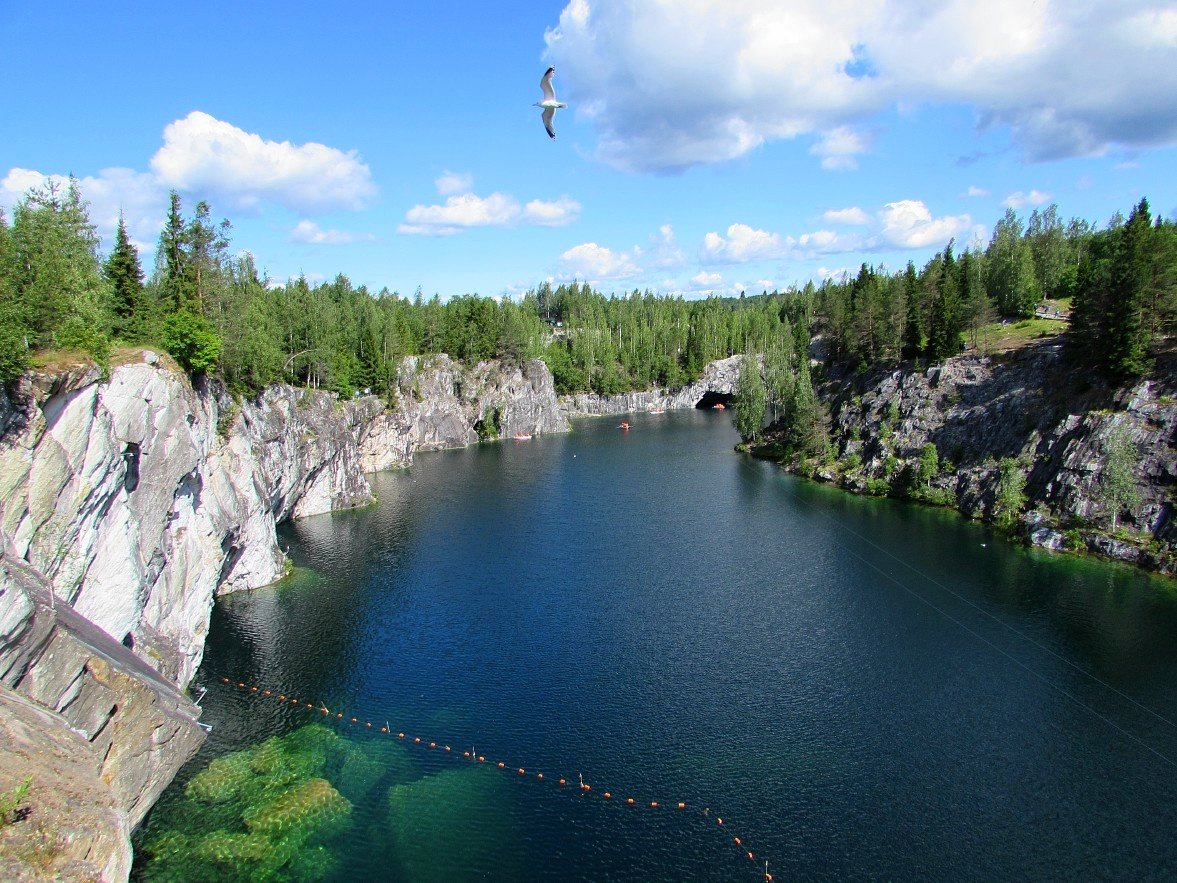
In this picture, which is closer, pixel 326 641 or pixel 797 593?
pixel 326 641

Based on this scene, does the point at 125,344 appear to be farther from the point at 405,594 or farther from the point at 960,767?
the point at 960,767

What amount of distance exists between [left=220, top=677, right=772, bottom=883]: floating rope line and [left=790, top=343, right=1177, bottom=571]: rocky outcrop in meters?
44.6

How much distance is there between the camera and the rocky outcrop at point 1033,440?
5562cm

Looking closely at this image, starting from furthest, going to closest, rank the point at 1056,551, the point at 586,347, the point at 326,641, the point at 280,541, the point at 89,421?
the point at 586,347 → the point at 280,541 → the point at 1056,551 → the point at 326,641 → the point at 89,421

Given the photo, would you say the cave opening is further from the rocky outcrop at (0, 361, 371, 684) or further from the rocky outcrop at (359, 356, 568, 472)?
the rocky outcrop at (0, 361, 371, 684)

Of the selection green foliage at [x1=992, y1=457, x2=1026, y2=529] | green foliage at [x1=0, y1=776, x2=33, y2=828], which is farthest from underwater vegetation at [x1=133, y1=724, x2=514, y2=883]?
green foliage at [x1=992, y1=457, x2=1026, y2=529]

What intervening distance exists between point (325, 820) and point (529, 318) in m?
151

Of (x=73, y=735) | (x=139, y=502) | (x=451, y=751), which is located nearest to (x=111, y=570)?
(x=139, y=502)

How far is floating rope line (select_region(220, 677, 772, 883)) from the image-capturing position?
26.9m

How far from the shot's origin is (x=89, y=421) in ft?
93.4

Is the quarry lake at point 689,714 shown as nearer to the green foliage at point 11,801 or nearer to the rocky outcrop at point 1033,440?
the rocky outcrop at point 1033,440

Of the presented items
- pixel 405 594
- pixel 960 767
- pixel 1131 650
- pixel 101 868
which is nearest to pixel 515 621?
pixel 405 594

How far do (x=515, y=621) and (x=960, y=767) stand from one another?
26.2m

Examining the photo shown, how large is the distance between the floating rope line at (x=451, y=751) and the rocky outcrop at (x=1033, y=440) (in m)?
44.6
